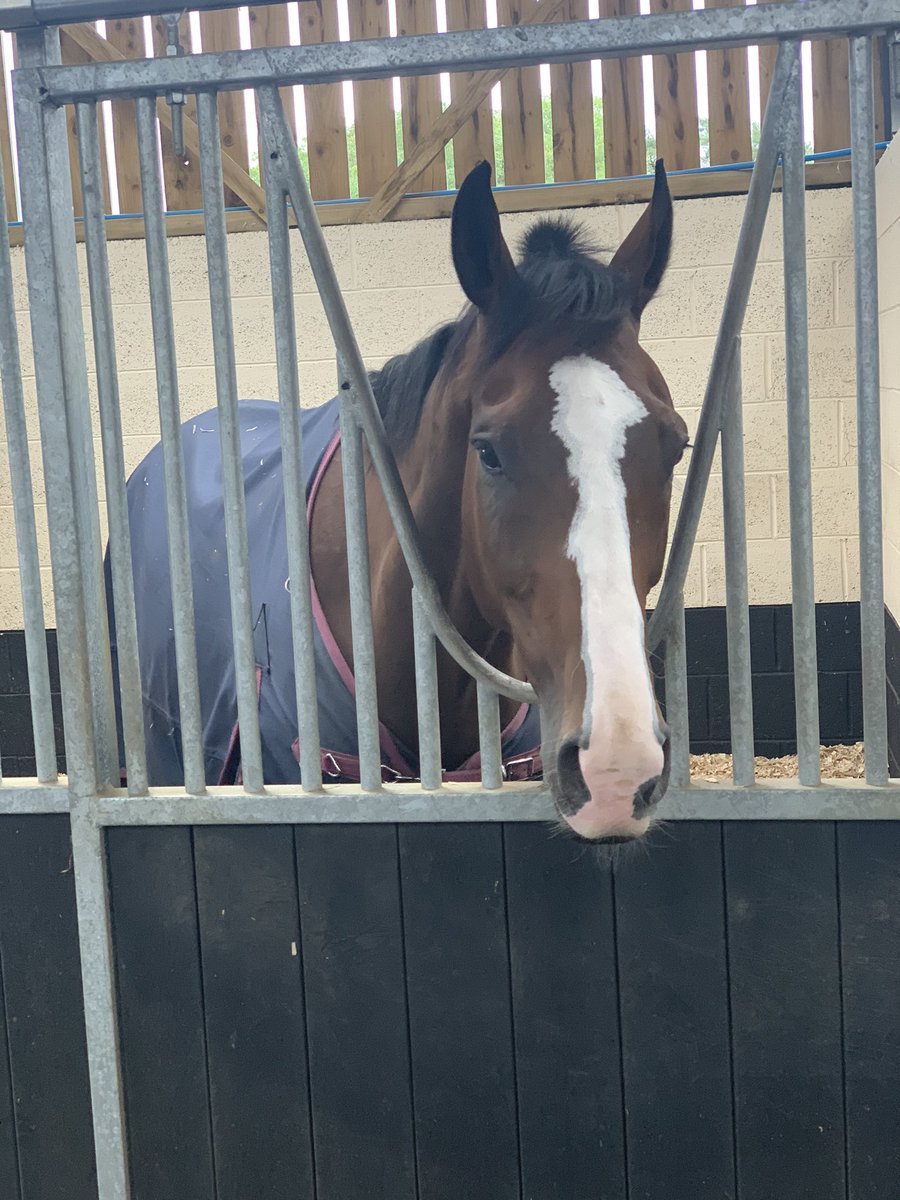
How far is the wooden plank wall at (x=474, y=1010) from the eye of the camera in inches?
50.3

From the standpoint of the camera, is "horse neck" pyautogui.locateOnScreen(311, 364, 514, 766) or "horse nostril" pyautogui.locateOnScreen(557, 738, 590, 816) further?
"horse neck" pyautogui.locateOnScreen(311, 364, 514, 766)

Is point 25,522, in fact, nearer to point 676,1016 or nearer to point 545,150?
point 676,1016

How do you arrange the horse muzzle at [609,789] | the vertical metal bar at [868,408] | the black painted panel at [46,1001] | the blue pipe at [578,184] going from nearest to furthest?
the horse muzzle at [609,789]
the vertical metal bar at [868,408]
the black painted panel at [46,1001]
the blue pipe at [578,184]

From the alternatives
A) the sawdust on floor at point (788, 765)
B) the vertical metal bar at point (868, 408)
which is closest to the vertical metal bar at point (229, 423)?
the vertical metal bar at point (868, 408)

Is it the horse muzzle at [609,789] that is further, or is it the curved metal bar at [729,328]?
the curved metal bar at [729,328]

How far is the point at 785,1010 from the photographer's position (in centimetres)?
128

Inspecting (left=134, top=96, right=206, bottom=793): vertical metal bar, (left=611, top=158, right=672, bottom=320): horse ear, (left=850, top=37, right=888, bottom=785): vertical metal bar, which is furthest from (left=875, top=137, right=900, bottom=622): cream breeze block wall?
(left=134, top=96, right=206, bottom=793): vertical metal bar

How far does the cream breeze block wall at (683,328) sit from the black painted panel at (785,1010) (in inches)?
97.7

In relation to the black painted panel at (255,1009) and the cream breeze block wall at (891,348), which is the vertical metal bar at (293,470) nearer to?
the black painted panel at (255,1009)

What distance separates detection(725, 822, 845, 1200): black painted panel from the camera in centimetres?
127

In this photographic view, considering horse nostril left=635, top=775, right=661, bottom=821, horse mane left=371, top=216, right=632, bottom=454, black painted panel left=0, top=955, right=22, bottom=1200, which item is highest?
horse mane left=371, top=216, right=632, bottom=454

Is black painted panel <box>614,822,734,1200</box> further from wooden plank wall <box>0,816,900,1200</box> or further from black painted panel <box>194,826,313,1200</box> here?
black painted panel <box>194,826,313,1200</box>

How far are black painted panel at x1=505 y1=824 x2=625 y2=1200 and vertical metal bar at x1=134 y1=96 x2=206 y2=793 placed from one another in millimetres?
412

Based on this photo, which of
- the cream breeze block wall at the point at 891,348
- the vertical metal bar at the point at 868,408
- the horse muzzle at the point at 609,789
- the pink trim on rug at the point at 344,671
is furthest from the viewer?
the cream breeze block wall at the point at 891,348
